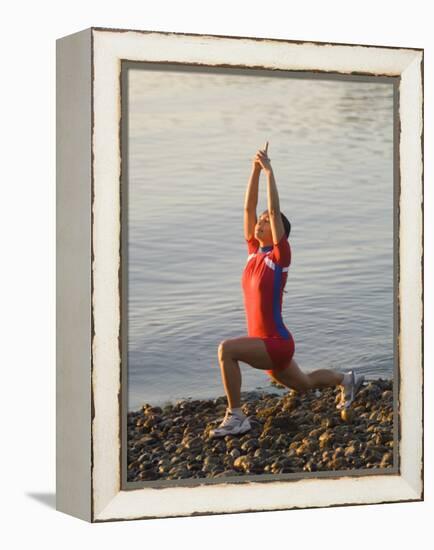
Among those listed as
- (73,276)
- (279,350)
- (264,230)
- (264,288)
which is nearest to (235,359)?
(279,350)

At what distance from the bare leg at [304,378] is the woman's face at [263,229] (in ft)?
2.22

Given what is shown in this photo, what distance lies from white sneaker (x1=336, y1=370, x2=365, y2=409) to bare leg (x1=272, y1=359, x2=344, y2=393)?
7 centimetres

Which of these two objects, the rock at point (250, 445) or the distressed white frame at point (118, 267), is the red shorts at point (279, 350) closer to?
the rock at point (250, 445)

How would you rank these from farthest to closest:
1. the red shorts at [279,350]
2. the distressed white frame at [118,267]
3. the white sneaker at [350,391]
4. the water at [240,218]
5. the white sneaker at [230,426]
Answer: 1. the white sneaker at [350,391]
2. the red shorts at [279,350]
3. the white sneaker at [230,426]
4. the water at [240,218]
5. the distressed white frame at [118,267]

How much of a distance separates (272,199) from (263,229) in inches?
6.6

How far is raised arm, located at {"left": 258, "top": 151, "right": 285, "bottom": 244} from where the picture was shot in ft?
30.1

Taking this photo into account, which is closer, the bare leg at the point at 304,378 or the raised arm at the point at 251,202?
the raised arm at the point at 251,202

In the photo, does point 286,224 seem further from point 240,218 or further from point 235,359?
point 235,359

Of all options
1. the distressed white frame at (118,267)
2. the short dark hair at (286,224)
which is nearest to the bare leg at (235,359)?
the distressed white frame at (118,267)

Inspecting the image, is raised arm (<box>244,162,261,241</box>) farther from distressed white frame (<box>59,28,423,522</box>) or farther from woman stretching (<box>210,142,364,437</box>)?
distressed white frame (<box>59,28,423,522</box>)

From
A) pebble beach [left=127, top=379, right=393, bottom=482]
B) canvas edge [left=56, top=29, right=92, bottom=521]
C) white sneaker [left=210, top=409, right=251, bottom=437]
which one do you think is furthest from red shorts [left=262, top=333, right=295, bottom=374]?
canvas edge [left=56, top=29, right=92, bottom=521]

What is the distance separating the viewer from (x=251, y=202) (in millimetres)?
9180

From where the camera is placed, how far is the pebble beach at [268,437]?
894cm

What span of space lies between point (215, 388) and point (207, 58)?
1.74m
